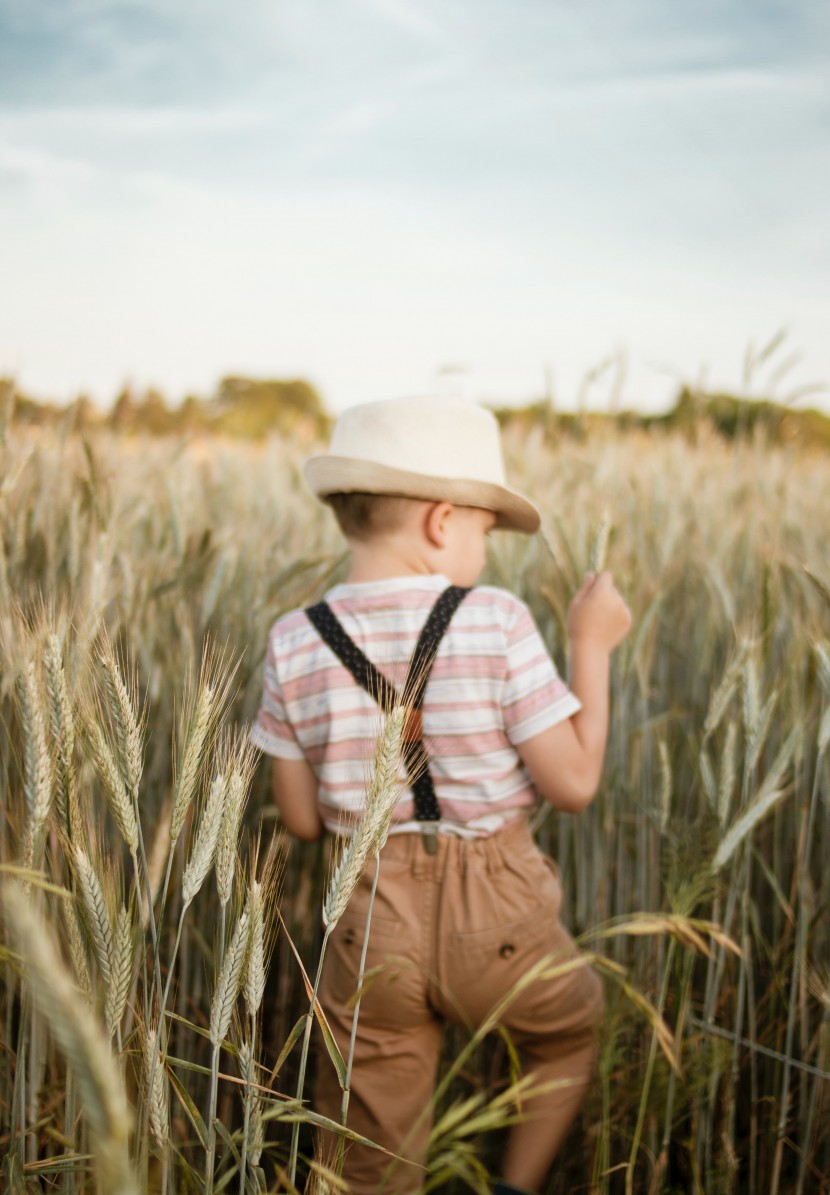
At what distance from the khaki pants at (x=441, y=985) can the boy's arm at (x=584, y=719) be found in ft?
0.35

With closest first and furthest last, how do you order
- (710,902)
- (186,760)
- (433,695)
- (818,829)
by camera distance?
(186,760), (433,695), (710,902), (818,829)

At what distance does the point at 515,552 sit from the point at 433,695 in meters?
0.63

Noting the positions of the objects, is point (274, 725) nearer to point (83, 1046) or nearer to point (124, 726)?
point (124, 726)

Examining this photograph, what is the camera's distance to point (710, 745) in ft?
5.78

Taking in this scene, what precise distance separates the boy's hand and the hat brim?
0.53 feet

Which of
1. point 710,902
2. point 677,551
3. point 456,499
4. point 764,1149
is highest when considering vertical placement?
point 456,499

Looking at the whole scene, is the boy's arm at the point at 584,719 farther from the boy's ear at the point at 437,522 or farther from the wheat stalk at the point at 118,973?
the wheat stalk at the point at 118,973

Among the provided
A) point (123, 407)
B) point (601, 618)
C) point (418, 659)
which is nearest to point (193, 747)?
point (418, 659)

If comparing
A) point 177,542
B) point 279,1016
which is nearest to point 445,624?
point 177,542

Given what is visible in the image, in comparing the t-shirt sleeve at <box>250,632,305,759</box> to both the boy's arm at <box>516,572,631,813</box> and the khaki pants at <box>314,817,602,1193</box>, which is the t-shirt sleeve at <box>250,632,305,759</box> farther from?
the boy's arm at <box>516,572,631,813</box>

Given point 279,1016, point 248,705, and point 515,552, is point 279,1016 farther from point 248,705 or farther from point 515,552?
point 515,552

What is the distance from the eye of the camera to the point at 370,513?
4.36 ft

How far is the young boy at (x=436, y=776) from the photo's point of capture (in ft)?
3.94

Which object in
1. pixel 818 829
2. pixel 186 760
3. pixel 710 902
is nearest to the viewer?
pixel 186 760
